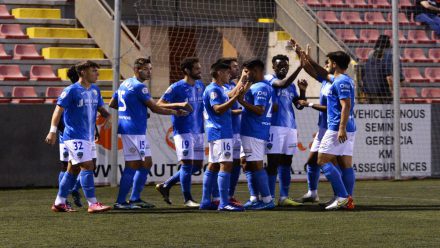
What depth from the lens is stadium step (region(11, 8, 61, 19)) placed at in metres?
23.7

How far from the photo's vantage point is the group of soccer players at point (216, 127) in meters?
12.9

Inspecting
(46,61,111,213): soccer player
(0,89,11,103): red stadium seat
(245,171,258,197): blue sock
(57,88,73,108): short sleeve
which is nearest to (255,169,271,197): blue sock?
(245,171,258,197): blue sock

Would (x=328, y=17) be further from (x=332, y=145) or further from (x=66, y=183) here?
(x=66, y=183)

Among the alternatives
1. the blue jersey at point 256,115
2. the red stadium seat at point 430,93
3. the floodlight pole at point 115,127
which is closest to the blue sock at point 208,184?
the blue jersey at point 256,115

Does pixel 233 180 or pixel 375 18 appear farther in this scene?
pixel 375 18

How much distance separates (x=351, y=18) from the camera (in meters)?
26.0

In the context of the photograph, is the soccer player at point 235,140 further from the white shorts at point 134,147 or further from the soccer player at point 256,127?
the white shorts at point 134,147

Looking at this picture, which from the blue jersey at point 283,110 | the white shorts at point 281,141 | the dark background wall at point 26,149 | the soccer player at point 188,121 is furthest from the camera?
the dark background wall at point 26,149

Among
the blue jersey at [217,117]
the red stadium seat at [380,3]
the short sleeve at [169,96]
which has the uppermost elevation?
the red stadium seat at [380,3]

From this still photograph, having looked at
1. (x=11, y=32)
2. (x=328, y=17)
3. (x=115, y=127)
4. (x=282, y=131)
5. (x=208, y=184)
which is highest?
(x=328, y=17)

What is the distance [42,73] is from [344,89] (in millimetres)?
10860

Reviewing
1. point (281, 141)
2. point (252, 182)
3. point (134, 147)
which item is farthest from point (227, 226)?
point (281, 141)

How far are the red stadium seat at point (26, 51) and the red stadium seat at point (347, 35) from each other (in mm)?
7289

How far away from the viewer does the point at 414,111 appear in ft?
69.7
